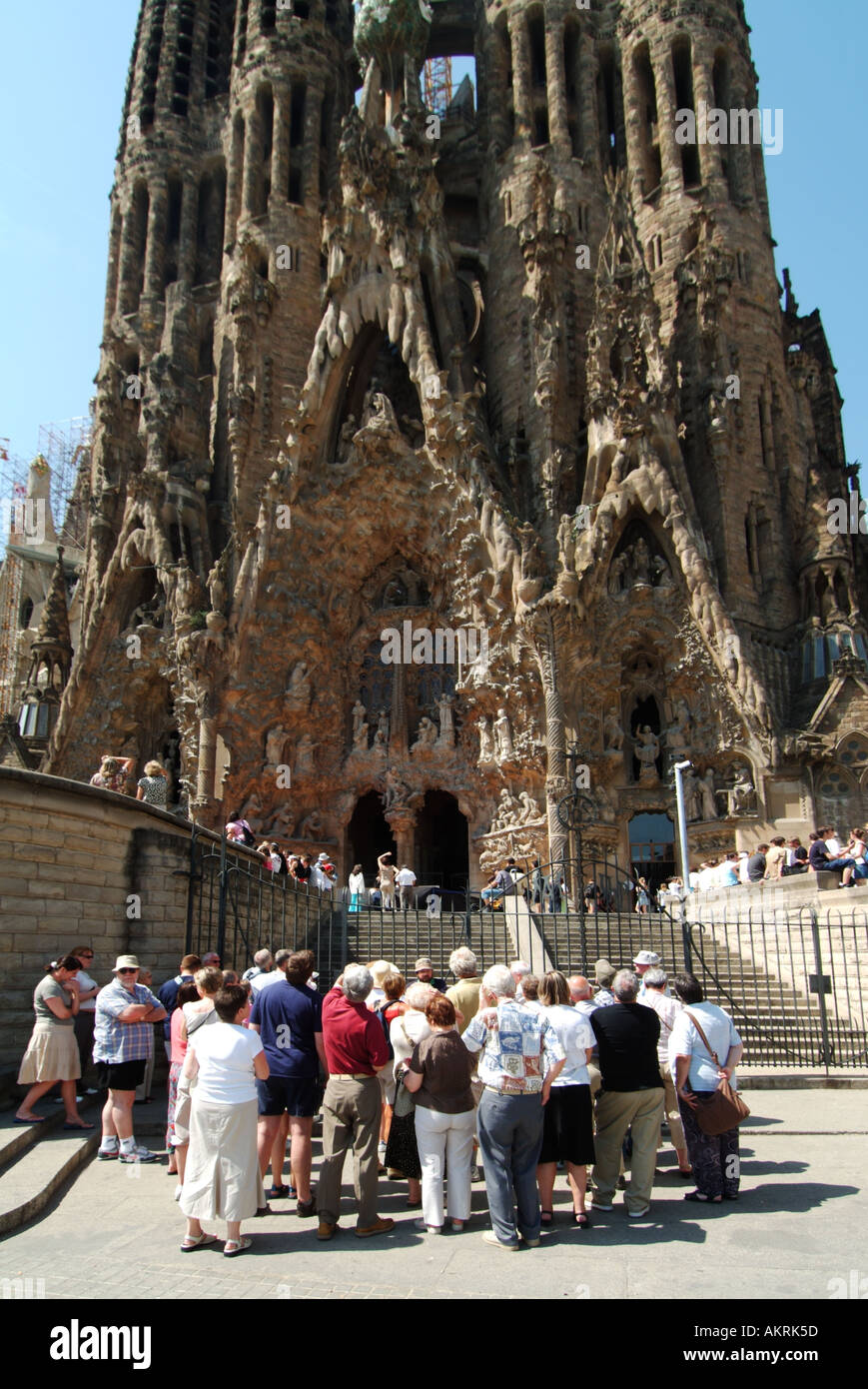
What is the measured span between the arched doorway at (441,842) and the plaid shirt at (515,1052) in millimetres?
20510

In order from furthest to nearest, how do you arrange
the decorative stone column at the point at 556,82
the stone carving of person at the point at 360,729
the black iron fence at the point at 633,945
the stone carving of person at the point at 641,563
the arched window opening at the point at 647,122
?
the decorative stone column at the point at 556,82 → the arched window opening at the point at 647,122 → the stone carving of person at the point at 360,729 → the stone carving of person at the point at 641,563 → the black iron fence at the point at 633,945

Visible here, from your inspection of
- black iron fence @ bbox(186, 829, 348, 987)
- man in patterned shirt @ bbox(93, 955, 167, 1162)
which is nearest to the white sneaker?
man in patterned shirt @ bbox(93, 955, 167, 1162)

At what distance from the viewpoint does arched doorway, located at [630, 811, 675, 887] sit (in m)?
24.3

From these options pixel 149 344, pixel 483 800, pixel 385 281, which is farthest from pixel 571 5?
pixel 483 800

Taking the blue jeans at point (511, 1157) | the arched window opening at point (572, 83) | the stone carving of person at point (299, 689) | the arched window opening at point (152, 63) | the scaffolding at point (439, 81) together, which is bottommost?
the blue jeans at point (511, 1157)

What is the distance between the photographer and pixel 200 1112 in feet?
17.5

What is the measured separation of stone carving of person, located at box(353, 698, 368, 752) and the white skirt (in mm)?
20810

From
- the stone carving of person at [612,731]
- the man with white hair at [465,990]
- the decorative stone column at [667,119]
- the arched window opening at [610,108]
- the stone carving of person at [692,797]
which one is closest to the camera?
the man with white hair at [465,990]

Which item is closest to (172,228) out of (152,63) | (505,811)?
(152,63)

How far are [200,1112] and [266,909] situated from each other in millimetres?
8454

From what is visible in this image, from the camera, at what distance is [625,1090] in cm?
609

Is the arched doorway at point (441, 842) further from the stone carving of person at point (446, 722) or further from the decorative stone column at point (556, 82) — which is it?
the decorative stone column at point (556, 82)

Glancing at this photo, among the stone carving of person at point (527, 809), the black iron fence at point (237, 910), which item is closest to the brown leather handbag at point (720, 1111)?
the black iron fence at point (237, 910)

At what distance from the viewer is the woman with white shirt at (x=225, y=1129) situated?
207 inches
